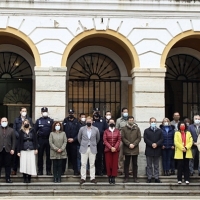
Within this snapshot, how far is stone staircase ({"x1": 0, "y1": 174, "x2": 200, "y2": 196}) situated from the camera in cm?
1184

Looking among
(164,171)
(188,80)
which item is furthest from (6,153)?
(188,80)

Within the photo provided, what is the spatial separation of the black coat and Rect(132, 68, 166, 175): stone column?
107 cm

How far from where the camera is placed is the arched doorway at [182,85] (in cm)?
1661

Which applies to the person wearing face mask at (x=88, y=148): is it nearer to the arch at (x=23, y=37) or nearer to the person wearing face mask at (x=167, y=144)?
the person wearing face mask at (x=167, y=144)

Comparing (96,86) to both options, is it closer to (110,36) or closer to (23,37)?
(110,36)

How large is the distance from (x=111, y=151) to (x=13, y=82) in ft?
18.6

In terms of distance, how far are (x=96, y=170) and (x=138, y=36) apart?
4265 mm

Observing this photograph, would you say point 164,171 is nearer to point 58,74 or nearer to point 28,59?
point 58,74

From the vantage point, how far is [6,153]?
40.2 feet

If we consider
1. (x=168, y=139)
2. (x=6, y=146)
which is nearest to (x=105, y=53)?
(x=168, y=139)

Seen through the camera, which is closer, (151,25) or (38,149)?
(38,149)

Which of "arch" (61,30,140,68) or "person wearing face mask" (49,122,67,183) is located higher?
"arch" (61,30,140,68)

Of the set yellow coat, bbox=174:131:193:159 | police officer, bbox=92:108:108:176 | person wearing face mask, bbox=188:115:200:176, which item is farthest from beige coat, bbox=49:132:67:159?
person wearing face mask, bbox=188:115:200:176

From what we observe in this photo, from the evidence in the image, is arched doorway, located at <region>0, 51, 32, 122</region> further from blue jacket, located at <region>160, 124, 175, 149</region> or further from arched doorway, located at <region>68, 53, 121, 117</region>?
blue jacket, located at <region>160, 124, 175, 149</region>
